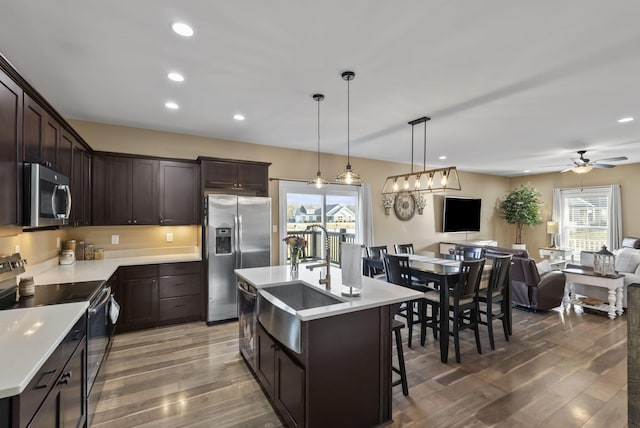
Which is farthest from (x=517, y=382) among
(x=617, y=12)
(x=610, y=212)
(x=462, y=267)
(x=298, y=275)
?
(x=610, y=212)

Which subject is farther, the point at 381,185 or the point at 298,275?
the point at 381,185

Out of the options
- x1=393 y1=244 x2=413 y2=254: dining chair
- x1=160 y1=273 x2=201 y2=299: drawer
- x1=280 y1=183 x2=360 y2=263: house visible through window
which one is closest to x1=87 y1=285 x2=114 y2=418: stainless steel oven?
x1=160 y1=273 x2=201 y2=299: drawer

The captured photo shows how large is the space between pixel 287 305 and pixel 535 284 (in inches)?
167

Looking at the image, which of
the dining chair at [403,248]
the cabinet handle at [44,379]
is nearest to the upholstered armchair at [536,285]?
the dining chair at [403,248]

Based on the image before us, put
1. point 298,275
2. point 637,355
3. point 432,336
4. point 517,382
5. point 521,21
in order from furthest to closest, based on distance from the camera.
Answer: point 432,336
point 298,275
point 517,382
point 521,21
point 637,355

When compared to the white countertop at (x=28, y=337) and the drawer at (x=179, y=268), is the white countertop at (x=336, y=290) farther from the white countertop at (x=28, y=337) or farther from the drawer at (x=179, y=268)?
the drawer at (x=179, y=268)

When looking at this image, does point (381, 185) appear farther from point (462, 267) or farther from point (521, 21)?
point (521, 21)

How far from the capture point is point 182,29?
6.88ft

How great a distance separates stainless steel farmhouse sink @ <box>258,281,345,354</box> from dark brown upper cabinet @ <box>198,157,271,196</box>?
233cm

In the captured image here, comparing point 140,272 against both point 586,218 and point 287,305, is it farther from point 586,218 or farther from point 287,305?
point 586,218

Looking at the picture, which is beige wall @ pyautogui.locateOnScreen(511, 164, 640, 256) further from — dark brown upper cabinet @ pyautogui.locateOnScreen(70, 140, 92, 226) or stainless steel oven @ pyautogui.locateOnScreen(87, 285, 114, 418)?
dark brown upper cabinet @ pyautogui.locateOnScreen(70, 140, 92, 226)

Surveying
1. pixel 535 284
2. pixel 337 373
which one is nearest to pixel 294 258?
pixel 337 373

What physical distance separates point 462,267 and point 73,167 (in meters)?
4.25

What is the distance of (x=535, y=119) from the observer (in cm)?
397
